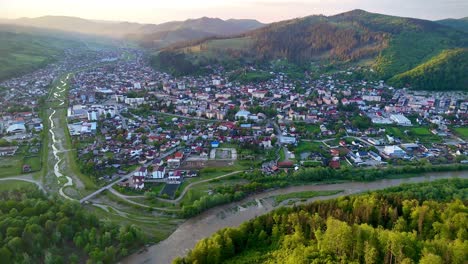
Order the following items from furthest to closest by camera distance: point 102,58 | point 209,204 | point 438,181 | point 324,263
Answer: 1. point 102,58
2. point 438,181
3. point 209,204
4. point 324,263

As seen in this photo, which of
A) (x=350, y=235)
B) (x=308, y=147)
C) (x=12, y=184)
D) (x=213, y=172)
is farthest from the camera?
(x=308, y=147)

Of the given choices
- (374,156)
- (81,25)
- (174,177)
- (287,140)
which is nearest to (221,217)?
(174,177)

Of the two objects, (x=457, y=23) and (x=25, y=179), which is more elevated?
(x=457, y=23)

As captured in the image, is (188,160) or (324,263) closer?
(324,263)

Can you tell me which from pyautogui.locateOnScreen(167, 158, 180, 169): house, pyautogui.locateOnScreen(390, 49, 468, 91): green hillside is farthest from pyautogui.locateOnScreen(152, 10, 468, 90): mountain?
pyautogui.locateOnScreen(167, 158, 180, 169): house

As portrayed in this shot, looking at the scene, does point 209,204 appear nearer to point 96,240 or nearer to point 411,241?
point 96,240

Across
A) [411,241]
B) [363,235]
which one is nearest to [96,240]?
[363,235]

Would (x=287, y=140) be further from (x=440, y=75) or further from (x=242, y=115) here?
(x=440, y=75)

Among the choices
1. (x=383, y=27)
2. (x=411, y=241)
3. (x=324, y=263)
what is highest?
(x=383, y=27)
